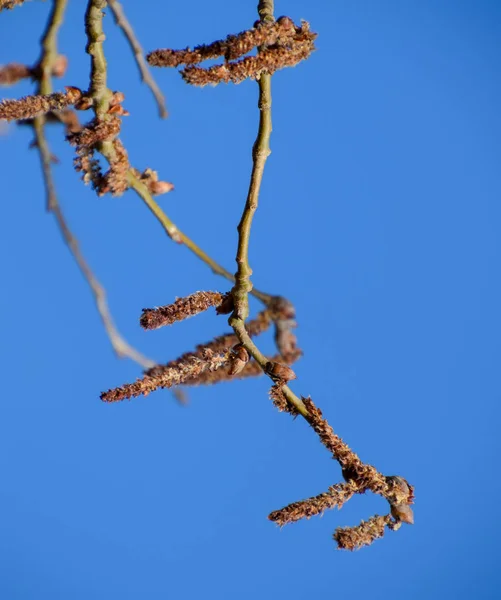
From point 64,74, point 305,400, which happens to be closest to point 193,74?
point 305,400

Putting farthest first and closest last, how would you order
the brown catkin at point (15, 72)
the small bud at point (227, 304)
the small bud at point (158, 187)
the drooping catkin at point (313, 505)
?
the brown catkin at point (15, 72) → the small bud at point (158, 187) → the small bud at point (227, 304) → the drooping catkin at point (313, 505)

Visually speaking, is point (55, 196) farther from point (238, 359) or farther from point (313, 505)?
point (313, 505)

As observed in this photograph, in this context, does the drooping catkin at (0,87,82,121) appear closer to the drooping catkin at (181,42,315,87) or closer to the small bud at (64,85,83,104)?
the small bud at (64,85,83,104)

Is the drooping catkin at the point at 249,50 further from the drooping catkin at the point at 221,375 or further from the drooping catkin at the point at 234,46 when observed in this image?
the drooping catkin at the point at 221,375

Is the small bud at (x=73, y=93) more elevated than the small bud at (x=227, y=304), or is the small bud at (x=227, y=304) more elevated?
the small bud at (x=73, y=93)

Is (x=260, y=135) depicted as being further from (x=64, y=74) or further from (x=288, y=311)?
(x=64, y=74)

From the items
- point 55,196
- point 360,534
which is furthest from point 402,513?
point 55,196

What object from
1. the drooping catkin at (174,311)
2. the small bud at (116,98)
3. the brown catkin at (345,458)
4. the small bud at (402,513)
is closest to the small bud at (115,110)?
A: the small bud at (116,98)
